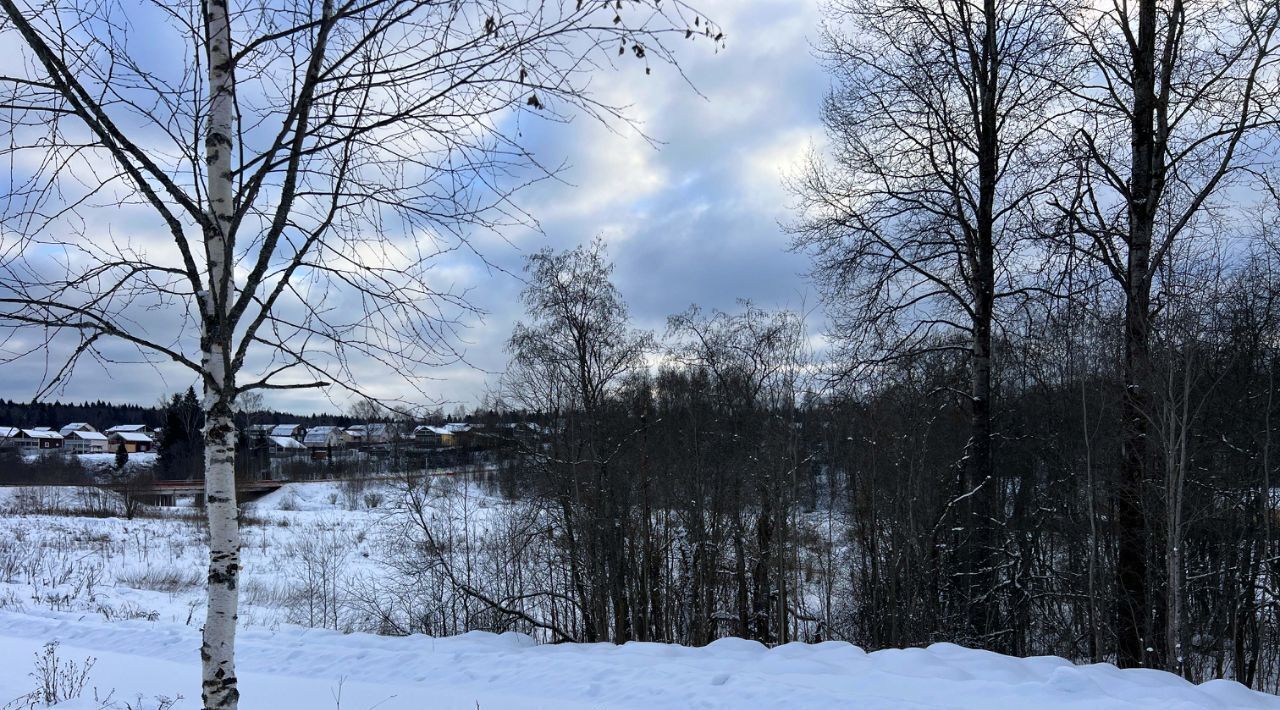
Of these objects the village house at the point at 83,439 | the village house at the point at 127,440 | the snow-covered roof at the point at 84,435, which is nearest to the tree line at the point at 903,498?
the village house at the point at 127,440

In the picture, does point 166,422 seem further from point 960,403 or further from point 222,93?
point 960,403

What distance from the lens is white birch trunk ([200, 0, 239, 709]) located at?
4059mm

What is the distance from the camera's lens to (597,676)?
8.09 metres

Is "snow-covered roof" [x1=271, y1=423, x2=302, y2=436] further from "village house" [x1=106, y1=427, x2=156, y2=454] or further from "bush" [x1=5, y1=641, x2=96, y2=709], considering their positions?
"bush" [x1=5, y1=641, x2=96, y2=709]

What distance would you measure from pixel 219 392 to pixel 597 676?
551 centimetres

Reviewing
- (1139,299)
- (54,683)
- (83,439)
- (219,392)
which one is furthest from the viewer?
(83,439)

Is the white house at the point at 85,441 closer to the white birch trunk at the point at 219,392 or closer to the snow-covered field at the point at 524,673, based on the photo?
the snow-covered field at the point at 524,673

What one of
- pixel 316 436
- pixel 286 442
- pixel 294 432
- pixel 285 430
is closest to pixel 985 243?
pixel 316 436

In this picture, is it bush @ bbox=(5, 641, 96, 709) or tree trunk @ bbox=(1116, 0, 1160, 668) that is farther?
tree trunk @ bbox=(1116, 0, 1160, 668)

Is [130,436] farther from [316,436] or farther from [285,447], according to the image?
[316,436]

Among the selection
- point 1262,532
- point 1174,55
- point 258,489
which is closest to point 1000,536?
point 1262,532

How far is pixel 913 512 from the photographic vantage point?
18875 mm

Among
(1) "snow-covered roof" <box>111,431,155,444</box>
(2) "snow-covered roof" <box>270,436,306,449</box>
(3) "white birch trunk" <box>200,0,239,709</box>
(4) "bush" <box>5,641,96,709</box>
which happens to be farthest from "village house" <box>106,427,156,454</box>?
(3) "white birch trunk" <box>200,0,239,709</box>

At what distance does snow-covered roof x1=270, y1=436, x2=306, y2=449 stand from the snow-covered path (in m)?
80.0
